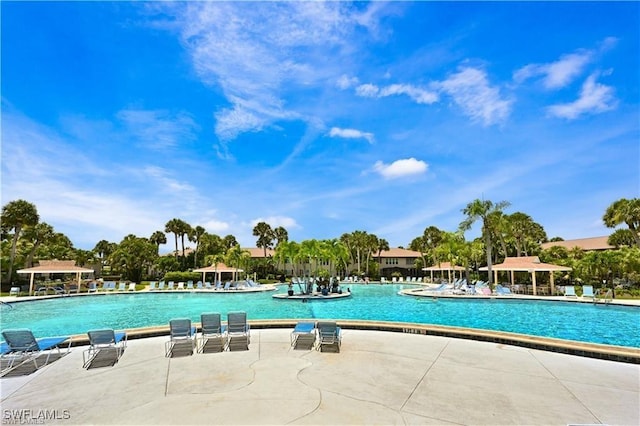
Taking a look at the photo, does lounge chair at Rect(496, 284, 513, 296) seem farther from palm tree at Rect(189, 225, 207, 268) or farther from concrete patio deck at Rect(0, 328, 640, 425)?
Result: palm tree at Rect(189, 225, 207, 268)

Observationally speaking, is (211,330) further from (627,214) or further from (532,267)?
(627,214)

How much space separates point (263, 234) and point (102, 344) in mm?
53519

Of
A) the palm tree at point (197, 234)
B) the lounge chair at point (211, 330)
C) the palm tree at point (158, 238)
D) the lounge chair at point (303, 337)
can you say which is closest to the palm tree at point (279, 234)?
the palm tree at point (197, 234)

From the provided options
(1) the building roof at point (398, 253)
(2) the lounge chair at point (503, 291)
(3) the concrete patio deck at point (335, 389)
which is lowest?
(2) the lounge chair at point (503, 291)

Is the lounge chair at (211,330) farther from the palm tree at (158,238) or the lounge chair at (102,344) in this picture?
the palm tree at (158,238)

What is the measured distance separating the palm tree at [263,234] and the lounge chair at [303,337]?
52164 mm

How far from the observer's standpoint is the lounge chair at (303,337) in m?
8.28

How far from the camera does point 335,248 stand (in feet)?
105

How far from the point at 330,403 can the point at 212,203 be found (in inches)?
959

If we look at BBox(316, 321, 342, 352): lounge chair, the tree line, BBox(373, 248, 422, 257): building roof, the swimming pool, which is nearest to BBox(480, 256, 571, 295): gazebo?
the tree line

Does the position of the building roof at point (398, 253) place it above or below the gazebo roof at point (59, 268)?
above

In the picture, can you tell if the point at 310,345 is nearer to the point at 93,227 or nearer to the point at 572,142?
the point at 572,142

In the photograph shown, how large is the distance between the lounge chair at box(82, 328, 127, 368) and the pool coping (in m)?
1.21

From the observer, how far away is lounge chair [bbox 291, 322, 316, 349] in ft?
27.2
